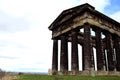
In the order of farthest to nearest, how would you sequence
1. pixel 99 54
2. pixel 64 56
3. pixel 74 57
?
pixel 64 56 < pixel 99 54 < pixel 74 57

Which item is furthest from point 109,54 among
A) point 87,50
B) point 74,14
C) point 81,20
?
point 74,14

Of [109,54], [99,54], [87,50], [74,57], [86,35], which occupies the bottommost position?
[74,57]

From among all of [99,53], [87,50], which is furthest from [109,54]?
[87,50]

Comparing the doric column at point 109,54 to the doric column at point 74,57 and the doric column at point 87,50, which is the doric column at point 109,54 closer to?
the doric column at point 74,57

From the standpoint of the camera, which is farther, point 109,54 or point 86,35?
point 109,54

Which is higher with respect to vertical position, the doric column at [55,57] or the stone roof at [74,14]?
the stone roof at [74,14]

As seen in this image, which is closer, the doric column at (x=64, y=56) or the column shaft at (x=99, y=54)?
the column shaft at (x=99, y=54)

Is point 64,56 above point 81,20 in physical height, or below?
below

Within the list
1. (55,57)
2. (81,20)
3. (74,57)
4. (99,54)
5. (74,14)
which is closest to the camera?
(81,20)

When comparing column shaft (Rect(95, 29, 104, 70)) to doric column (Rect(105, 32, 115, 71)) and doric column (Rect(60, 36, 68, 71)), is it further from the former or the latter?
doric column (Rect(60, 36, 68, 71))

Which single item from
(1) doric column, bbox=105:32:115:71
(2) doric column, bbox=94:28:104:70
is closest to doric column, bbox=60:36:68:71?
(2) doric column, bbox=94:28:104:70

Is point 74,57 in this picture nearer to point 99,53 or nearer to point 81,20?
point 99,53

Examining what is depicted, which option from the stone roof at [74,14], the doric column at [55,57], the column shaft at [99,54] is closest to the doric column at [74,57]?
the stone roof at [74,14]

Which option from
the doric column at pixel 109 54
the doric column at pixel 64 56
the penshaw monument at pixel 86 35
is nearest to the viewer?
the penshaw monument at pixel 86 35
